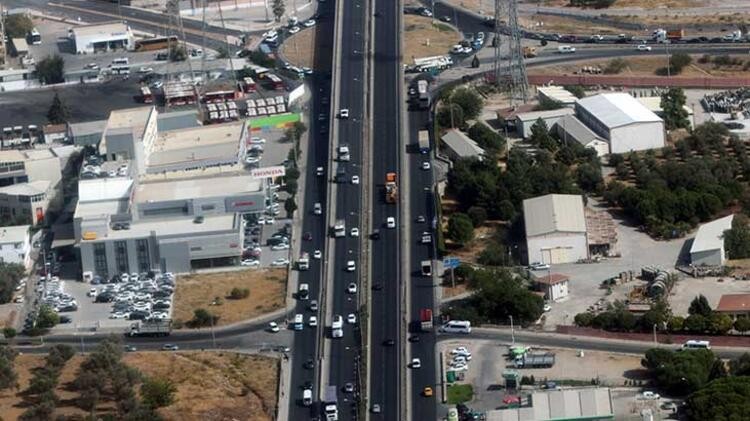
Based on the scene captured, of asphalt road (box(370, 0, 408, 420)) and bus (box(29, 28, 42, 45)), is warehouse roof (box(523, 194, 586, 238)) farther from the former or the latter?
bus (box(29, 28, 42, 45))

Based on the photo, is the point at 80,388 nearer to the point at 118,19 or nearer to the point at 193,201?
the point at 193,201

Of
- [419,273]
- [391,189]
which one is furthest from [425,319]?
[391,189]

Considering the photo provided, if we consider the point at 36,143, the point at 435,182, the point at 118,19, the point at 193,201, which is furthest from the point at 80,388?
the point at 118,19

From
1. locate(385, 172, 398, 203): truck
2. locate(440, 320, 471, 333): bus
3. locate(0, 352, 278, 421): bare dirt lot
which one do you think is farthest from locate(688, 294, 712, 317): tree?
locate(385, 172, 398, 203): truck

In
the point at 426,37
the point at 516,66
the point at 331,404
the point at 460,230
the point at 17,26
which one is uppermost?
the point at 17,26

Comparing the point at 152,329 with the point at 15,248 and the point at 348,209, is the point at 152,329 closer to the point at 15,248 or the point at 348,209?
the point at 15,248

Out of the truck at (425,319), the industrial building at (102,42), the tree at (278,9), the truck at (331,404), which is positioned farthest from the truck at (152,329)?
the tree at (278,9)
